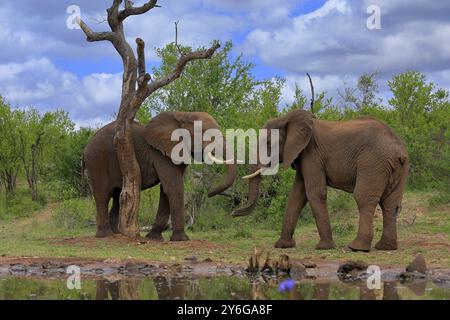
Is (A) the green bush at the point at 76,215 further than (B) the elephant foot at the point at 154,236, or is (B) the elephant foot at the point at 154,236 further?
(A) the green bush at the point at 76,215

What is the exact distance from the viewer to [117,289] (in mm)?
11914

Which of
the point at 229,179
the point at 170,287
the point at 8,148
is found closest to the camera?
the point at 170,287

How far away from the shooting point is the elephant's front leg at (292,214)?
16.9 meters

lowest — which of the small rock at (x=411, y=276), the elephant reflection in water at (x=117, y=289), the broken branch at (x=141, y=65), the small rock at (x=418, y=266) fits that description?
the elephant reflection in water at (x=117, y=289)

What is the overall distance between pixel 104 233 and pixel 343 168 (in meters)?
5.87

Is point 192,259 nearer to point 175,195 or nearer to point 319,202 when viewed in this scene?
point 319,202

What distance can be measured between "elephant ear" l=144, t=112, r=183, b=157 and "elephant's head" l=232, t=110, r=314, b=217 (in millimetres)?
2229

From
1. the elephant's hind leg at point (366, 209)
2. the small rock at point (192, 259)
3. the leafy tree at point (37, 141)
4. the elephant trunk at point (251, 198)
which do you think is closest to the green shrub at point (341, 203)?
the elephant trunk at point (251, 198)

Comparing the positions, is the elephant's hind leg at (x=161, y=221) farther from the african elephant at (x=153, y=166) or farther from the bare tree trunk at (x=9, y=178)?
the bare tree trunk at (x=9, y=178)

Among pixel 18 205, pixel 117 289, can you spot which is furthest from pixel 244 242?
pixel 18 205

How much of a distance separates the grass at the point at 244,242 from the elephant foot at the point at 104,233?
0.31 meters

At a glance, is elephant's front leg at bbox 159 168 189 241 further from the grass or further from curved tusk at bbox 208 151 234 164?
curved tusk at bbox 208 151 234 164
